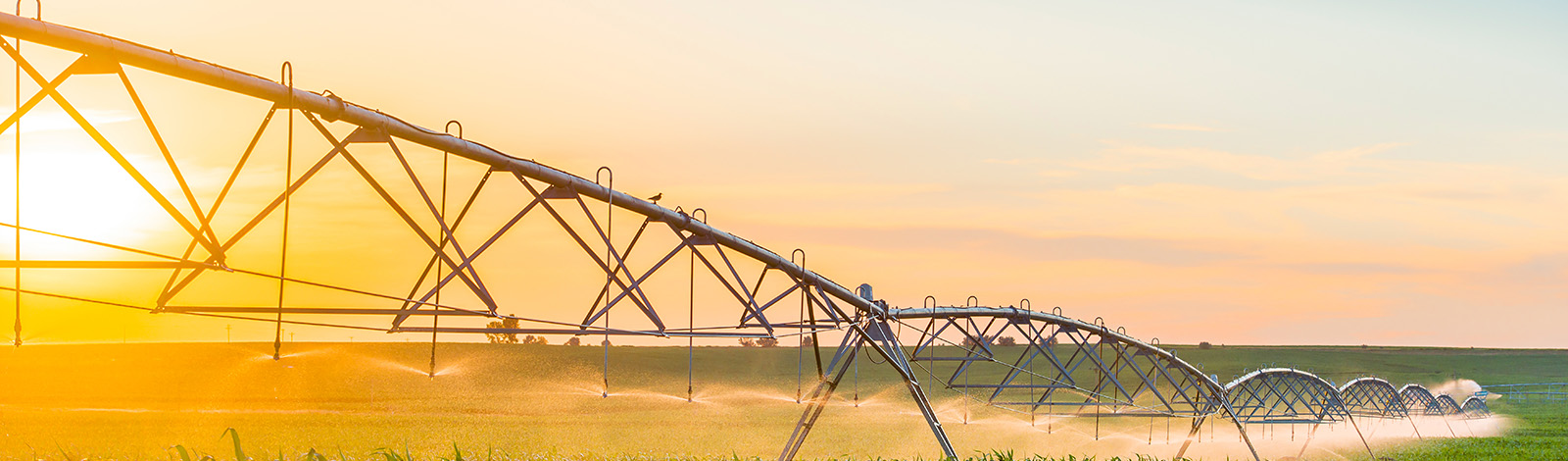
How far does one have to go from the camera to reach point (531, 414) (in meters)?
80.6

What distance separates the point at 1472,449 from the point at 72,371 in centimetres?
9466

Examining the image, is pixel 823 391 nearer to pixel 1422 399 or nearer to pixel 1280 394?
pixel 1280 394

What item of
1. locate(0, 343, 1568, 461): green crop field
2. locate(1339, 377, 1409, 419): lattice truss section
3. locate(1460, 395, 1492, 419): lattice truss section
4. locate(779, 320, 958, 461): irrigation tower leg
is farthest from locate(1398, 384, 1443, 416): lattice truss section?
locate(779, 320, 958, 461): irrigation tower leg

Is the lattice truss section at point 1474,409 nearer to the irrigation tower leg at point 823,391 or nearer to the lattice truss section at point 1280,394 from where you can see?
the lattice truss section at point 1280,394

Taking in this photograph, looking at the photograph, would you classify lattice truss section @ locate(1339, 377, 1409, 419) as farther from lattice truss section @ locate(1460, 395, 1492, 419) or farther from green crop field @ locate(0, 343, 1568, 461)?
lattice truss section @ locate(1460, 395, 1492, 419)

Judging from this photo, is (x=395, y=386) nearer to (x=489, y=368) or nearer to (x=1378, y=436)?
(x=489, y=368)

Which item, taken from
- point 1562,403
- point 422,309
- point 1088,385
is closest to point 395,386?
point 1088,385

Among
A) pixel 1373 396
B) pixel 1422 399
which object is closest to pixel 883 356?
pixel 1373 396

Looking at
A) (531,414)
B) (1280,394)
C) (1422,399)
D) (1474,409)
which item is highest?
(1280,394)

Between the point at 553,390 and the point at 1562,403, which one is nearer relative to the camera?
the point at 553,390

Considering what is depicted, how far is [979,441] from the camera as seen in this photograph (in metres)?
66.1

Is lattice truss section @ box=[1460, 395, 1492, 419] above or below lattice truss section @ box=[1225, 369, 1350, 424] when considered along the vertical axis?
below

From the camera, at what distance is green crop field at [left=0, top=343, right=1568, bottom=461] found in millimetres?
51781

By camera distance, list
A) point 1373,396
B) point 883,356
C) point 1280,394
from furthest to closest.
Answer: point 1373,396
point 1280,394
point 883,356
